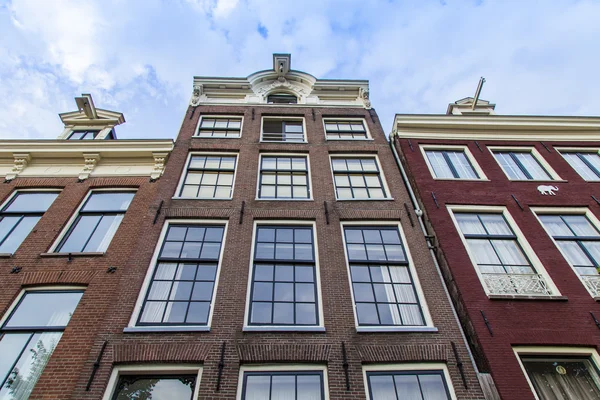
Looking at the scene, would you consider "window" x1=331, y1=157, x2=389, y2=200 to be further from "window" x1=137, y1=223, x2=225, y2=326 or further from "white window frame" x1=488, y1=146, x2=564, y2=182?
"white window frame" x1=488, y1=146, x2=564, y2=182

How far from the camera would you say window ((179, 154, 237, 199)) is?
11.8 metres

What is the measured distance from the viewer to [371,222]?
34.9 ft

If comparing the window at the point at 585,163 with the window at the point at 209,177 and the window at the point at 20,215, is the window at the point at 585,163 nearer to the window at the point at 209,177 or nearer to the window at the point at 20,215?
the window at the point at 209,177

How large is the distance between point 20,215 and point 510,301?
49.1 ft

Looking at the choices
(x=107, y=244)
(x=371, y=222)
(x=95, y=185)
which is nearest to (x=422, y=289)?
(x=371, y=222)

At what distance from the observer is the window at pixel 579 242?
9.45m

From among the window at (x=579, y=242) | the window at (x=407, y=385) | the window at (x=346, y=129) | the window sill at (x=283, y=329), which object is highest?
the window at (x=346, y=129)

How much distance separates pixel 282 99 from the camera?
17.2 meters

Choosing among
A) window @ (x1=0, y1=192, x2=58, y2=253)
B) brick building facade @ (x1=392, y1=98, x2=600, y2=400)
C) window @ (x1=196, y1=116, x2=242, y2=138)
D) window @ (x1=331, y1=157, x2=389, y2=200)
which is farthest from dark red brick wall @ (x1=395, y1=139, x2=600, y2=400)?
window @ (x1=0, y1=192, x2=58, y2=253)

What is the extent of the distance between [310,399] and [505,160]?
1171 centimetres

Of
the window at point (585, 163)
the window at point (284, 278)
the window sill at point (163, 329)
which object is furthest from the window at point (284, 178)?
the window at point (585, 163)

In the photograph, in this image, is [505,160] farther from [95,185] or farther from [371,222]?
[95,185]

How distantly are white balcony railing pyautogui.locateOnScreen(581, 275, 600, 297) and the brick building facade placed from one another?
0.10 feet

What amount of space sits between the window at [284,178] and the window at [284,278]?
1654 mm
